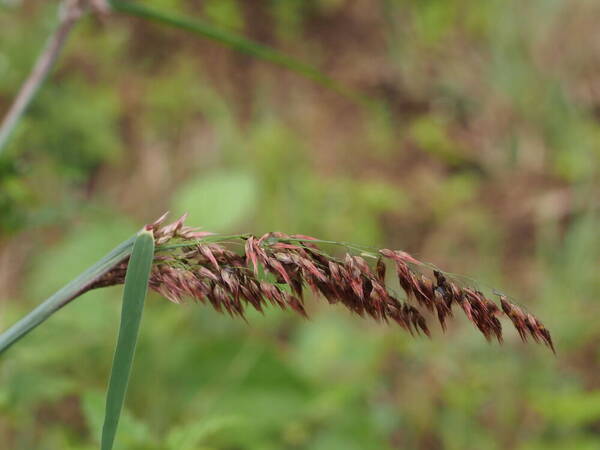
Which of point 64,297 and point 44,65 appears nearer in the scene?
point 64,297

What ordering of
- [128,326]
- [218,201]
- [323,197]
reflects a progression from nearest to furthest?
[128,326] < [218,201] < [323,197]

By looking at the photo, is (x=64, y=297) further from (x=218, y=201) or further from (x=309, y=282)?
(x=218, y=201)

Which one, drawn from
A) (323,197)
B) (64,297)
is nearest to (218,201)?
(323,197)

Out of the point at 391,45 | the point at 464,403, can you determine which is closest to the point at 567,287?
the point at 464,403

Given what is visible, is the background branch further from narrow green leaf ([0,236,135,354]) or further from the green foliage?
the green foliage

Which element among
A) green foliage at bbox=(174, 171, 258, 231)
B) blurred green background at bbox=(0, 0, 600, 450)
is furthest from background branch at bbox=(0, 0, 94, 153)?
green foliage at bbox=(174, 171, 258, 231)
